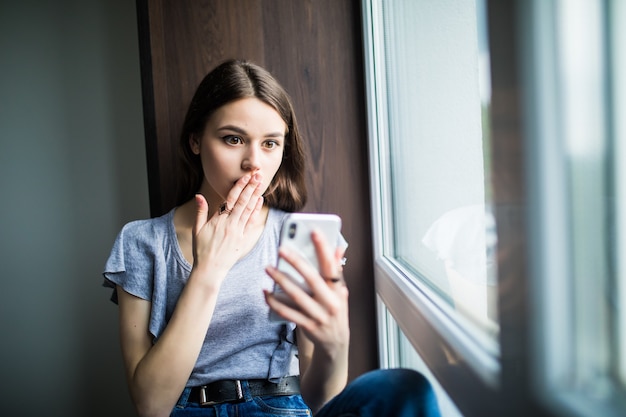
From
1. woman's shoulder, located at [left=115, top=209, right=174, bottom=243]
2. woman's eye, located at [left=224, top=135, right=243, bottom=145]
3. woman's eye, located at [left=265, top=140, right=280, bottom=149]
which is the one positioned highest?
woman's eye, located at [left=224, top=135, right=243, bottom=145]

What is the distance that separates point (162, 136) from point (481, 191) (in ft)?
2.93

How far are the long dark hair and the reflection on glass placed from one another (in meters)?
0.25

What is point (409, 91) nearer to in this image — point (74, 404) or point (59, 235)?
point (59, 235)

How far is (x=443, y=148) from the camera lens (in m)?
0.81

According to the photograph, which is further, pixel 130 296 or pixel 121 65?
pixel 121 65

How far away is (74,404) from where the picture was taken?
1.58 m

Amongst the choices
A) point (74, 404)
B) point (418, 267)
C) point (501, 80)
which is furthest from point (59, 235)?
point (501, 80)

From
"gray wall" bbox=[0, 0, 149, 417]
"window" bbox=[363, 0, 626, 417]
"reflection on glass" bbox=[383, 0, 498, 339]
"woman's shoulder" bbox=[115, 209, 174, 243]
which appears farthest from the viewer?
"gray wall" bbox=[0, 0, 149, 417]

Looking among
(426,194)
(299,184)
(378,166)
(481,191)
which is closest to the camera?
(481,191)

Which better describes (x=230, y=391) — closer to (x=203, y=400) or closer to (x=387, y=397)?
(x=203, y=400)

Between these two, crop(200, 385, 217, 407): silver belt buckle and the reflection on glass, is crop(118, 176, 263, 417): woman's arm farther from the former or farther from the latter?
the reflection on glass

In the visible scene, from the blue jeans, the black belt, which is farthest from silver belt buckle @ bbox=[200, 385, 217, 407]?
the blue jeans

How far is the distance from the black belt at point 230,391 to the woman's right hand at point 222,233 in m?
0.30

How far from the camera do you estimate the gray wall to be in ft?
4.97
